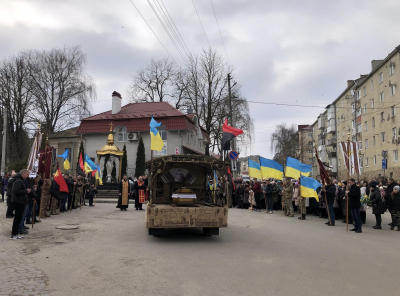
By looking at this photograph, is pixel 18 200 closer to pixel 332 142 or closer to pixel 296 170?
pixel 296 170

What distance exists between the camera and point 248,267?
258 inches

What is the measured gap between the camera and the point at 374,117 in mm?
→ 41406

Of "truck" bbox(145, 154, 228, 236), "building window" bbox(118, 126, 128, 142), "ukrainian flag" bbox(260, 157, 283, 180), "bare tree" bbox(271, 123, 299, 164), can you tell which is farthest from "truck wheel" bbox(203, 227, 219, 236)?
"bare tree" bbox(271, 123, 299, 164)

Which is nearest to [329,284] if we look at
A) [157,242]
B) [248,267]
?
[248,267]

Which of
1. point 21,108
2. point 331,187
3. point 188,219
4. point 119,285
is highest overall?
point 21,108

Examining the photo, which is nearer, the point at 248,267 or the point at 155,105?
the point at 248,267

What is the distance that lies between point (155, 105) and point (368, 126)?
88.4 ft

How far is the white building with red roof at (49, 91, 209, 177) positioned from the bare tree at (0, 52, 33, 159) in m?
3.59

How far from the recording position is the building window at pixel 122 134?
3628 centimetres

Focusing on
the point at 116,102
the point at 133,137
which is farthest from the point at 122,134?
the point at 116,102

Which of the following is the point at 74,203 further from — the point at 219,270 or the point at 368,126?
the point at 368,126

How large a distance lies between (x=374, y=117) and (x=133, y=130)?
1136 inches

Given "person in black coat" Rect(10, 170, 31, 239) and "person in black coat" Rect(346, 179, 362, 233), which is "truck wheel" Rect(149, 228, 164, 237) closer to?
"person in black coat" Rect(10, 170, 31, 239)

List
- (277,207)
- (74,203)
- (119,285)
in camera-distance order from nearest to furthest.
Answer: (119,285) < (74,203) < (277,207)
